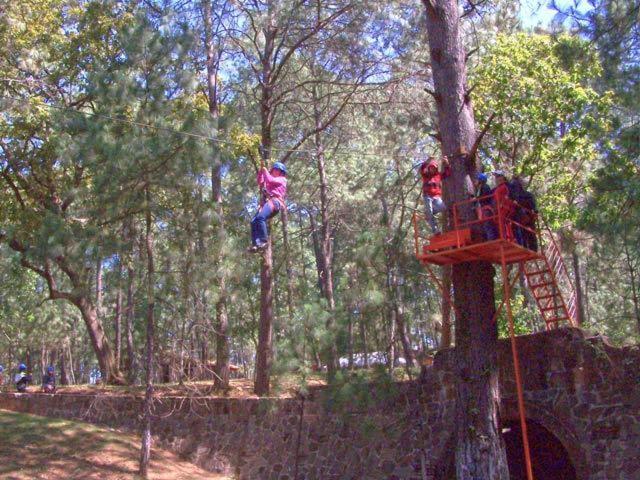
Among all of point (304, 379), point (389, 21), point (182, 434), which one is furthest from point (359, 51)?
point (182, 434)

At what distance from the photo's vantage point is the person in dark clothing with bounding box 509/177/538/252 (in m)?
9.24

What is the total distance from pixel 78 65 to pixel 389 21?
23.3ft

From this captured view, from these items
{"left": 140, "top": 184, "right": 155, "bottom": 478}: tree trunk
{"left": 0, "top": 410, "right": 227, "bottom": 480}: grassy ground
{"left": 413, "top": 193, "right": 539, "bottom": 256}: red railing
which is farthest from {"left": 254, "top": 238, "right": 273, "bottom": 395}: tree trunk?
{"left": 413, "top": 193, "right": 539, "bottom": 256}: red railing

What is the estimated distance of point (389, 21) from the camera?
15578 millimetres

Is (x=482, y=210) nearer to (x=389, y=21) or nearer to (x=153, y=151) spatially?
(x=153, y=151)

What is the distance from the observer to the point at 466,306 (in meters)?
8.77

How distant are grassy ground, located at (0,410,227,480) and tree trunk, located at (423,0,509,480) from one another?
6.68 meters

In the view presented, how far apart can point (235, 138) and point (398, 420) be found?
629 cm

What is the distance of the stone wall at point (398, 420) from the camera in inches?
376

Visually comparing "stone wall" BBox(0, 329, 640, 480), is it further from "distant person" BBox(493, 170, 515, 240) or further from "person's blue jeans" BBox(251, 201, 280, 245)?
"person's blue jeans" BBox(251, 201, 280, 245)

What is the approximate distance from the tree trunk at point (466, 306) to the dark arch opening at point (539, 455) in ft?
16.0

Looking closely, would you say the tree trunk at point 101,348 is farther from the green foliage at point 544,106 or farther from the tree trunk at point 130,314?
the green foliage at point 544,106

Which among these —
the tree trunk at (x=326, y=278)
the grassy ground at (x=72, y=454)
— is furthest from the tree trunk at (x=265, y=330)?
the grassy ground at (x=72, y=454)

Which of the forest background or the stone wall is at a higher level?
the forest background
